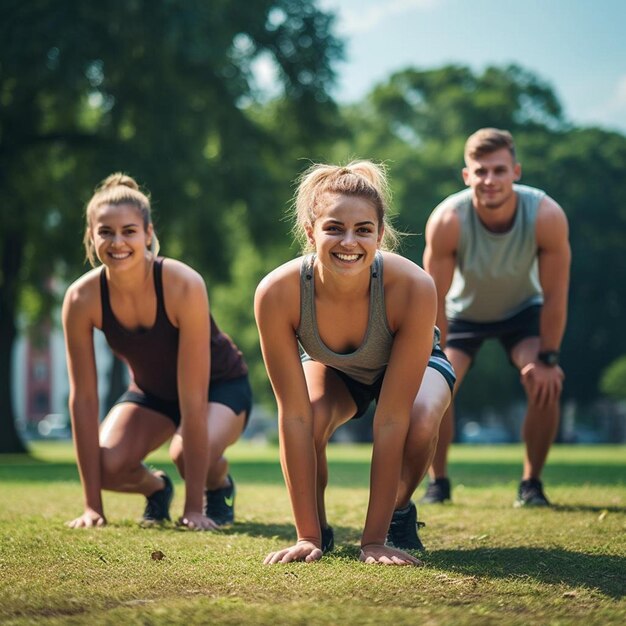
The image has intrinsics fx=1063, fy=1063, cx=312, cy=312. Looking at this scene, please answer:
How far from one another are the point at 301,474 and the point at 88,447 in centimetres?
215

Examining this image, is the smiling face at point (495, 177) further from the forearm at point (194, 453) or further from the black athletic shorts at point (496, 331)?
the forearm at point (194, 453)

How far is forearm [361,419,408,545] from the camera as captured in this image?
477cm

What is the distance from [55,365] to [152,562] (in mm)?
93960

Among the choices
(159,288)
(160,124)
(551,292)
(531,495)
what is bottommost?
(531,495)

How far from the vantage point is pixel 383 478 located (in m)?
4.81

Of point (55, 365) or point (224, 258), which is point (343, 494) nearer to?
point (224, 258)

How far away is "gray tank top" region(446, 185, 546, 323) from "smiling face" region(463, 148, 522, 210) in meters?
0.16

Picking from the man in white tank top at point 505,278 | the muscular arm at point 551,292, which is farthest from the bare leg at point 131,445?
the muscular arm at point 551,292

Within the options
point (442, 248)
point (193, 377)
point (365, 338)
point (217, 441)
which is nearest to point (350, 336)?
point (365, 338)

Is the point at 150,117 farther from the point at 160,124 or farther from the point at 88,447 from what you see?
the point at 88,447

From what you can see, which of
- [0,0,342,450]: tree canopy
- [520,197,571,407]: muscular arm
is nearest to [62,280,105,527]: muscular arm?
[520,197,571,407]: muscular arm

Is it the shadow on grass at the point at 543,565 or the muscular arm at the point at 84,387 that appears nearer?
the shadow on grass at the point at 543,565

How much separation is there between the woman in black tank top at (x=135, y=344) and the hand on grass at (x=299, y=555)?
1674 mm

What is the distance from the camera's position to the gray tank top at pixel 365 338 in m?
4.99
